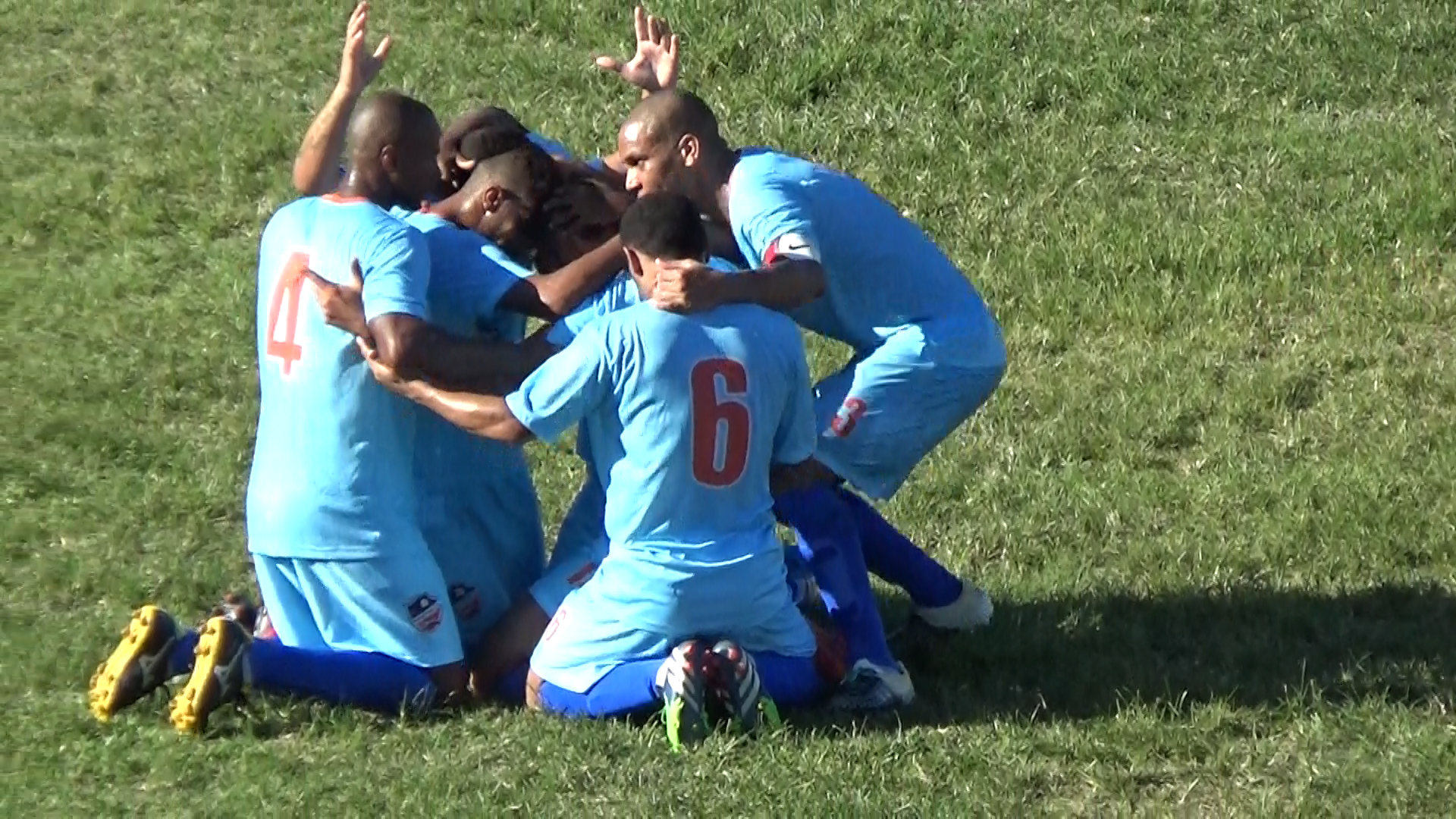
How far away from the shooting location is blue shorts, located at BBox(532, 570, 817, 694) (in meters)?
6.09

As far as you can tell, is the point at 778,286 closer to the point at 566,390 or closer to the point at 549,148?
the point at 566,390

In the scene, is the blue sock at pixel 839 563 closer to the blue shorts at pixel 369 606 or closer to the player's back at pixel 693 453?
the player's back at pixel 693 453

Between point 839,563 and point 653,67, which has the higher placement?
point 653,67

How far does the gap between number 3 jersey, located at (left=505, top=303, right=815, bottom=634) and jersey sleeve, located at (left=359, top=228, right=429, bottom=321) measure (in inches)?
15.5

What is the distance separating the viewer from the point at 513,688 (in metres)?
6.58

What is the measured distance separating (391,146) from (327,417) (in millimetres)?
835

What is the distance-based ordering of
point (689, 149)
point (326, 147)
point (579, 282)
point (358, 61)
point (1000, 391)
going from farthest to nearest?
1. point (1000, 391)
2. point (326, 147)
3. point (358, 61)
4. point (689, 149)
5. point (579, 282)

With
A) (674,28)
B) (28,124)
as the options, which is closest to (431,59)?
(674,28)

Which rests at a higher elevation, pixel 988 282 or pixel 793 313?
pixel 793 313

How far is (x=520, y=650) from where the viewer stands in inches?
261

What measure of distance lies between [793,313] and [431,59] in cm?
641

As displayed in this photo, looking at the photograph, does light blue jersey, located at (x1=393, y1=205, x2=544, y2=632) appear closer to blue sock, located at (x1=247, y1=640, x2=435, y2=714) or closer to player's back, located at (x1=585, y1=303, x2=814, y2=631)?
blue sock, located at (x1=247, y1=640, x2=435, y2=714)

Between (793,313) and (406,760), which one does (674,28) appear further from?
(406,760)

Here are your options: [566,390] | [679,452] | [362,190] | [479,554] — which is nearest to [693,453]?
[679,452]
